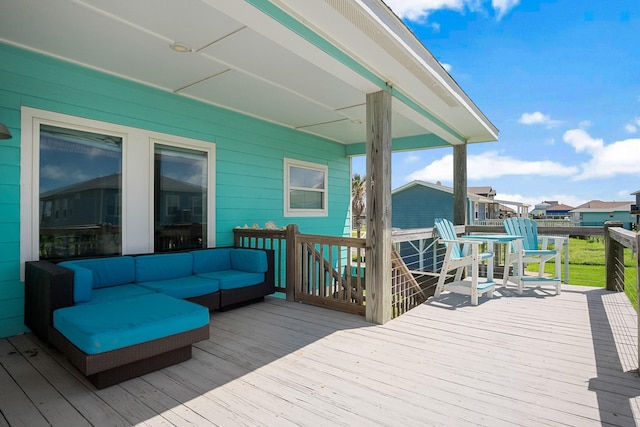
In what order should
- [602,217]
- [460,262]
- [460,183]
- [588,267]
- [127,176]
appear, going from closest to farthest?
[127,176], [460,262], [460,183], [588,267], [602,217]

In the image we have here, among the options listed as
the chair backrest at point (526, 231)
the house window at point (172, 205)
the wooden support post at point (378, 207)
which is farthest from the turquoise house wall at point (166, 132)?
the chair backrest at point (526, 231)

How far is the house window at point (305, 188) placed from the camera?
6.32m

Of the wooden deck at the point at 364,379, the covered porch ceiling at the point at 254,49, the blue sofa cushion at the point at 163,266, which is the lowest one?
the wooden deck at the point at 364,379

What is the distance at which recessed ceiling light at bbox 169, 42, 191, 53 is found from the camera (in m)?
3.11

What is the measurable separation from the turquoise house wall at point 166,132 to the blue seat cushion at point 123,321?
1.31m

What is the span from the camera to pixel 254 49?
10.5 feet

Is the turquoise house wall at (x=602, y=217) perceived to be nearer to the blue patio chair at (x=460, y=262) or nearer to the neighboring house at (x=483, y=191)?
the neighboring house at (x=483, y=191)

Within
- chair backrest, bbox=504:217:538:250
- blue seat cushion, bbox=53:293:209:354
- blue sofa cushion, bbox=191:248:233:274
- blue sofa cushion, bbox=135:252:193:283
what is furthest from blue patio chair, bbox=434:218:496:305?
blue sofa cushion, bbox=135:252:193:283

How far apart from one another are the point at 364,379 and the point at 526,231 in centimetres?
405

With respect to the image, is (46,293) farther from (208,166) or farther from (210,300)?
(208,166)

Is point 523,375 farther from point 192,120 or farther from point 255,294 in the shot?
point 192,120

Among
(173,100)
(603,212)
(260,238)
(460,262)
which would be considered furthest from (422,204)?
(603,212)

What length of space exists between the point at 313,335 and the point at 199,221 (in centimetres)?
257

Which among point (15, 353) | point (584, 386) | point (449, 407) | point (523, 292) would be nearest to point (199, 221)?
point (15, 353)
